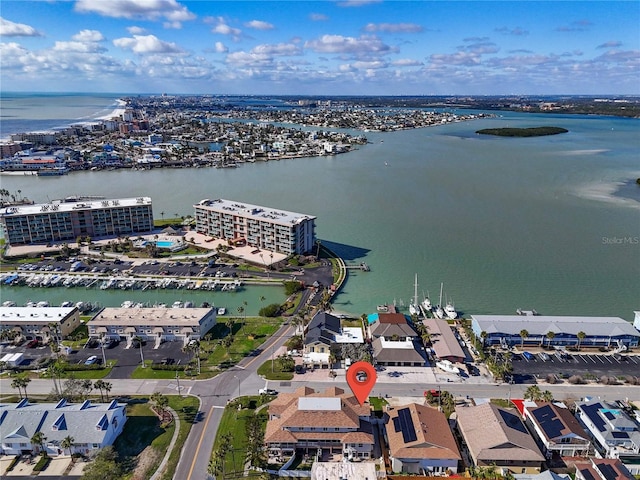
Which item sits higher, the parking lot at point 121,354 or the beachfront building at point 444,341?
the beachfront building at point 444,341

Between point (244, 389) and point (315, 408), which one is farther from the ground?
point (315, 408)

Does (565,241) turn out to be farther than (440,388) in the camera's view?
Yes

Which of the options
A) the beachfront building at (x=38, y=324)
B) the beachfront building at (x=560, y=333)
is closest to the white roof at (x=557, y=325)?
the beachfront building at (x=560, y=333)

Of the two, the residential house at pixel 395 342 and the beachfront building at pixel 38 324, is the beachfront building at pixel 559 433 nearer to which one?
the residential house at pixel 395 342

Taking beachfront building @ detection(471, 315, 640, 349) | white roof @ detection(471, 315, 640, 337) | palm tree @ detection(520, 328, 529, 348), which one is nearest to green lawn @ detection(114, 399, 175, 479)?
beachfront building @ detection(471, 315, 640, 349)

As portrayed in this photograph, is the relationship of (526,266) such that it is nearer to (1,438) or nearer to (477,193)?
(477,193)

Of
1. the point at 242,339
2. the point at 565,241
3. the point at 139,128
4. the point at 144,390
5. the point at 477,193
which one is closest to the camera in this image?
the point at 144,390

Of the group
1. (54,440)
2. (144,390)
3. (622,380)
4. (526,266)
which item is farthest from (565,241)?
(54,440)
